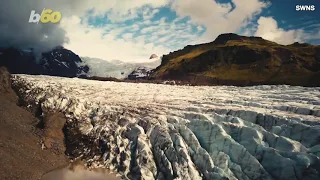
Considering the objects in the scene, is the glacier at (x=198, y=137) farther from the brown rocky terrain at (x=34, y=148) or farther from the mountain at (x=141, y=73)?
the mountain at (x=141, y=73)

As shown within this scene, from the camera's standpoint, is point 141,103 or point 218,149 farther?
point 141,103

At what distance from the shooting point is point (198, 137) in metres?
35.3

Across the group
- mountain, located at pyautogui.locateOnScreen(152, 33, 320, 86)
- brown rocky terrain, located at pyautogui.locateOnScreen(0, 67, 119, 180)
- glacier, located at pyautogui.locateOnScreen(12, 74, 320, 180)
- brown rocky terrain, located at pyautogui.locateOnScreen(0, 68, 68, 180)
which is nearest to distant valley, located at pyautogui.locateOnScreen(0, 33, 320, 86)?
mountain, located at pyautogui.locateOnScreen(152, 33, 320, 86)

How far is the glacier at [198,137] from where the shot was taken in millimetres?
30188

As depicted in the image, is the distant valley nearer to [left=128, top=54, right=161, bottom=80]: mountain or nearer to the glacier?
[left=128, top=54, right=161, bottom=80]: mountain

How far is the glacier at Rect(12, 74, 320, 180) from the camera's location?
30.2 m

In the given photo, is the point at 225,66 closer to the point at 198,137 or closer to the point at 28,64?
the point at 198,137

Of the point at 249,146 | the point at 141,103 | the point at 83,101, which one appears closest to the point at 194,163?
the point at 249,146

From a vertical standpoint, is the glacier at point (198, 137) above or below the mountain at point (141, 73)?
below

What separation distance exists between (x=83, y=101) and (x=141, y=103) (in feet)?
30.6

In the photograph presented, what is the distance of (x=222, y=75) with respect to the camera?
430 ft

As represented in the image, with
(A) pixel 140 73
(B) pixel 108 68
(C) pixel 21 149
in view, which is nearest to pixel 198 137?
(C) pixel 21 149

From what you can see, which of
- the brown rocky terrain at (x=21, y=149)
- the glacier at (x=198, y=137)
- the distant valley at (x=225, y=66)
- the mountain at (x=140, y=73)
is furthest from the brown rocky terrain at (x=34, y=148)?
the mountain at (x=140, y=73)

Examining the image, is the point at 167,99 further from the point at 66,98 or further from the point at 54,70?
the point at 54,70
